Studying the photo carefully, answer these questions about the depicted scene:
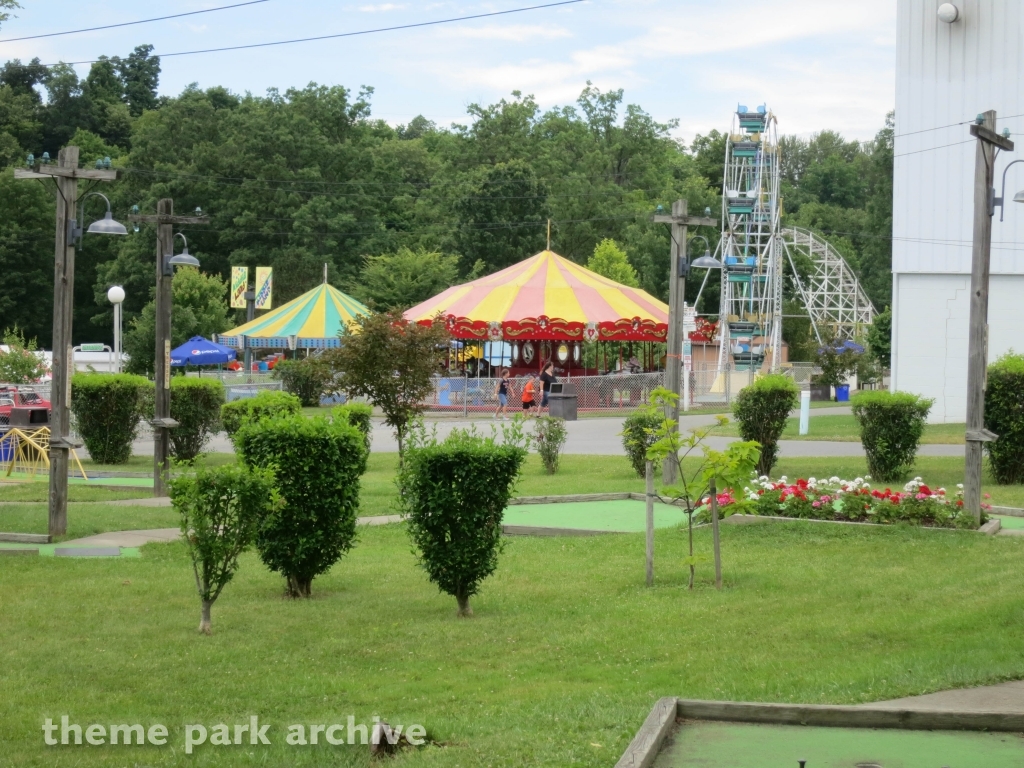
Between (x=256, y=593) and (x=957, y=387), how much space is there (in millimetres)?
26450

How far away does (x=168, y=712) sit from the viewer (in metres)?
6.09

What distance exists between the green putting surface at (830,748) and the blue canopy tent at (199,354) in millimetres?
38895

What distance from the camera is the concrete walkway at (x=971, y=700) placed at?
5.81 m

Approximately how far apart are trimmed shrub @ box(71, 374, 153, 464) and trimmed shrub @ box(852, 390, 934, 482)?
1244 cm

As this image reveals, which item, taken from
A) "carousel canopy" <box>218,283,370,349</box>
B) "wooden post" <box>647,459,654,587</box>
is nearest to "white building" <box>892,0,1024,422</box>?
"carousel canopy" <box>218,283,370,349</box>

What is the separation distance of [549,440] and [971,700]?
48.0ft

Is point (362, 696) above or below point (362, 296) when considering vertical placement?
below

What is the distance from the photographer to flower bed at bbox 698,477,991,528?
12664mm

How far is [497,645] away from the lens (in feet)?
25.6

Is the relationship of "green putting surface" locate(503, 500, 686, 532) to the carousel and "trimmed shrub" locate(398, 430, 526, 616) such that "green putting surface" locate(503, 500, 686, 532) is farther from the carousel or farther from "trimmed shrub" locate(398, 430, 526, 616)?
the carousel

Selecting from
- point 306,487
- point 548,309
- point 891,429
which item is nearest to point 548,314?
point 548,309

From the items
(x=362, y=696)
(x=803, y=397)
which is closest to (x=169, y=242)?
(x=362, y=696)

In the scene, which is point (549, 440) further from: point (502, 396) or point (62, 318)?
point (502, 396)

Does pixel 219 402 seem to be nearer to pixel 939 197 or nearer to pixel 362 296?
pixel 939 197
